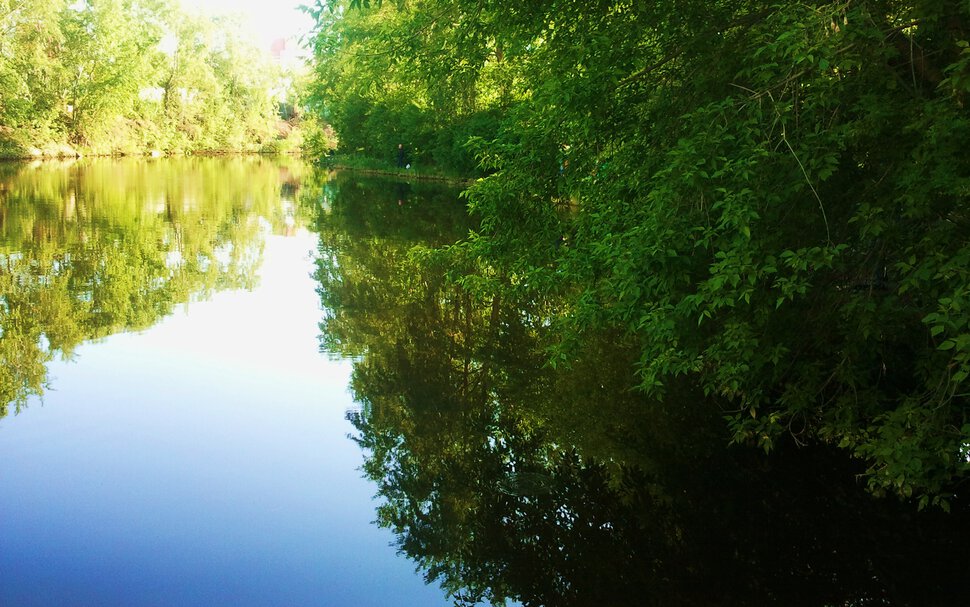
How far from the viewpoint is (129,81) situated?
5906cm

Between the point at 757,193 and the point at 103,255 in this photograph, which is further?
the point at 103,255

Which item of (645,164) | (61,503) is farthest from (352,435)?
(645,164)

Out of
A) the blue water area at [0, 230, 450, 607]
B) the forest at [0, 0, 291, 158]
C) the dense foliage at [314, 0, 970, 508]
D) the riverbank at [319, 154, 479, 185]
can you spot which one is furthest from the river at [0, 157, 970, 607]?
the forest at [0, 0, 291, 158]

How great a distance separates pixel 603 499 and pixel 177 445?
378 centimetres

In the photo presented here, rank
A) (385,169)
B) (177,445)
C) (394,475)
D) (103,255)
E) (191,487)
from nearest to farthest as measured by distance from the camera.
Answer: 1. (191,487)
2. (394,475)
3. (177,445)
4. (103,255)
5. (385,169)

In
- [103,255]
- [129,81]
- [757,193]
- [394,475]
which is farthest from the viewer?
[129,81]

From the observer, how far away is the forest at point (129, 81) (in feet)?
168

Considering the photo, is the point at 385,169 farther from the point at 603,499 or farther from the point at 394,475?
the point at 603,499

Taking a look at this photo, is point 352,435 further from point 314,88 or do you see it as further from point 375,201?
point 314,88

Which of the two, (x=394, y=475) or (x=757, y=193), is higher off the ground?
(x=757, y=193)

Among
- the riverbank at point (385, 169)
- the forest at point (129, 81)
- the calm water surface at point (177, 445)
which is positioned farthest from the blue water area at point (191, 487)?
the forest at point (129, 81)

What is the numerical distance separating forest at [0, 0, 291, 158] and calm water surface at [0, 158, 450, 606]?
40.4 metres

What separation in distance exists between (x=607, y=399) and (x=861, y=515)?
309 centimetres

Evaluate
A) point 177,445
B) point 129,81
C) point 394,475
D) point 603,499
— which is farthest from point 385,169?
point 603,499
